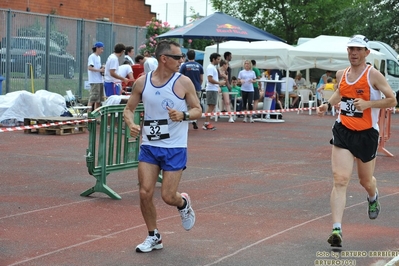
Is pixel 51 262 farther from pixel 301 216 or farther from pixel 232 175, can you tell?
pixel 232 175

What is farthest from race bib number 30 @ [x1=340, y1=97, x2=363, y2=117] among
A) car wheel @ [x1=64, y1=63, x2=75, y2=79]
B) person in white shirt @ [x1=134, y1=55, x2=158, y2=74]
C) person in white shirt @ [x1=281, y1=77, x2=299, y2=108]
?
person in white shirt @ [x1=281, y1=77, x2=299, y2=108]

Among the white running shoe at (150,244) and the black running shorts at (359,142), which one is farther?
the black running shorts at (359,142)

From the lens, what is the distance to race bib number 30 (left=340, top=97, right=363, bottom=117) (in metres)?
7.52

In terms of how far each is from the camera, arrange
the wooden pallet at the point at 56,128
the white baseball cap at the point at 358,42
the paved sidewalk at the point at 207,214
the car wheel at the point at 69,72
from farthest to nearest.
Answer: the car wheel at the point at 69,72 → the wooden pallet at the point at 56,128 → the white baseball cap at the point at 358,42 → the paved sidewalk at the point at 207,214

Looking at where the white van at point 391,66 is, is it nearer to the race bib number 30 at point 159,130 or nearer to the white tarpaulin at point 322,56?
the white tarpaulin at point 322,56

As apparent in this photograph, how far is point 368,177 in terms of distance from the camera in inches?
305

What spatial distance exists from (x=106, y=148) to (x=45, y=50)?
1386cm

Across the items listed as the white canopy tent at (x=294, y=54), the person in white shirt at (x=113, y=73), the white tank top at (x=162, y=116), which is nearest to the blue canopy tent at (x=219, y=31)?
the white canopy tent at (x=294, y=54)

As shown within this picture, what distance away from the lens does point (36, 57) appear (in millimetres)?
22875

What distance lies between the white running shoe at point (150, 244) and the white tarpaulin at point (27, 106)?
40.7 ft

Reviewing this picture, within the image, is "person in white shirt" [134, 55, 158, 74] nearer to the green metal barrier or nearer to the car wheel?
the car wheel

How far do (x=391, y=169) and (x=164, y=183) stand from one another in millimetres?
7024

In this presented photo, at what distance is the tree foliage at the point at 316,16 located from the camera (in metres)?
42.4

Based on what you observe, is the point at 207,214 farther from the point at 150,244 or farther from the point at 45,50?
the point at 45,50
